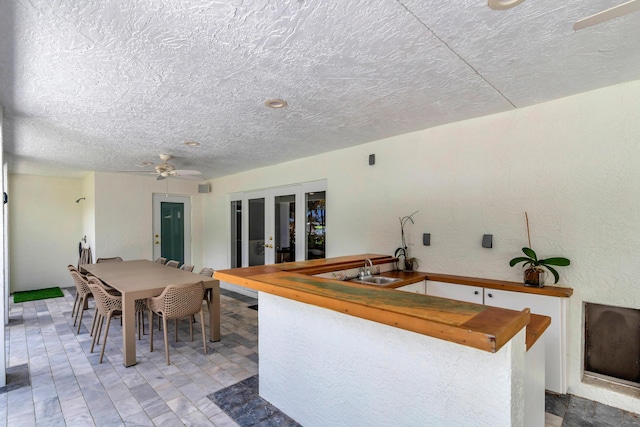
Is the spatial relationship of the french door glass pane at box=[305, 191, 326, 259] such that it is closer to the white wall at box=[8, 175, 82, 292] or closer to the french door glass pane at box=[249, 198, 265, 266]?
the french door glass pane at box=[249, 198, 265, 266]

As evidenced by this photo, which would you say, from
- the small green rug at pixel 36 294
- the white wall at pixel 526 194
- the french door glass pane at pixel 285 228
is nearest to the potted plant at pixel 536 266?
the white wall at pixel 526 194

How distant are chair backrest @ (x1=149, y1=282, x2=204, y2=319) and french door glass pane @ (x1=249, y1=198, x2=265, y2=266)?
272 centimetres

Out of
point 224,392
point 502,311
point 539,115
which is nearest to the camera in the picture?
point 502,311

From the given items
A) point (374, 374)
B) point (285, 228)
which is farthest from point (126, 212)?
point (374, 374)

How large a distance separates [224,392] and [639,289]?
3367mm

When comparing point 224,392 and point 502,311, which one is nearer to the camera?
point 502,311

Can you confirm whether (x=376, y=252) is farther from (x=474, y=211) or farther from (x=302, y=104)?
(x=302, y=104)

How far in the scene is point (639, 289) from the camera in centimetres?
239

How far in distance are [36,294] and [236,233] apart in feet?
13.5

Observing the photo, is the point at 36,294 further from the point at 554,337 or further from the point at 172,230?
the point at 554,337

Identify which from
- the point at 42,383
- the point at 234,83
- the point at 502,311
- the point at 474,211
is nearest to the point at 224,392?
the point at 42,383

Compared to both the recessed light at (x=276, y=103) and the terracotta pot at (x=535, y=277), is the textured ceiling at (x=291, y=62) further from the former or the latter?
the terracotta pot at (x=535, y=277)

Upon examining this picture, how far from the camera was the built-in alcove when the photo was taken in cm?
253

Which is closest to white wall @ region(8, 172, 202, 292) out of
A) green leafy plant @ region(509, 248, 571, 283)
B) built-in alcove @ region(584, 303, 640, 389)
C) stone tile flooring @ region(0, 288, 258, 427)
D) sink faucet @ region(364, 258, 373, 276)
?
stone tile flooring @ region(0, 288, 258, 427)
